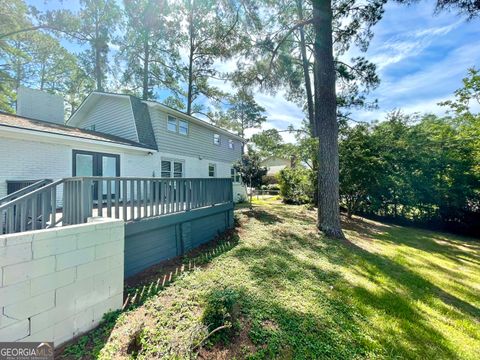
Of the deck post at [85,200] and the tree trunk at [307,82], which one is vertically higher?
the tree trunk at [307,82]

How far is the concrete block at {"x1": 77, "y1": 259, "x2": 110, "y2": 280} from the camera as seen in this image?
8.82 ft

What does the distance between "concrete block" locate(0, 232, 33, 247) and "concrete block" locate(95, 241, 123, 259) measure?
767mm

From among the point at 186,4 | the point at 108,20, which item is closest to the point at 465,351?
the point at 186,4

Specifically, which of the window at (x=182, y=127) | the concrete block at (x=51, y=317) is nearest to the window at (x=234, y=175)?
the window at (x=182, y=127)

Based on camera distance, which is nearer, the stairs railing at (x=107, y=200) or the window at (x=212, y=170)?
the stairs railing at (x=107, y=200)

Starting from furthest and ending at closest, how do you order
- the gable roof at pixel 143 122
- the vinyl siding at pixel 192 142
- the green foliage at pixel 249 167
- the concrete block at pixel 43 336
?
the green foliage at pixel 249 167 → the vinyl siding at pixel 192 142 → the gable roof at pixel 143 122 → the concrete block at pixel 43 336

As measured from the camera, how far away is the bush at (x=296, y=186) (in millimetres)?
14277

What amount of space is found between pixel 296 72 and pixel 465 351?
43.6ft

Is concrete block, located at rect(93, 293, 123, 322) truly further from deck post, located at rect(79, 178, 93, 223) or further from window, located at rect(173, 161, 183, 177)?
window, located at rect(173, 161, 183, 177)

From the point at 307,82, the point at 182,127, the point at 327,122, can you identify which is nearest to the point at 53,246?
the point at 327,122

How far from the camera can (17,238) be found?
7.04ft

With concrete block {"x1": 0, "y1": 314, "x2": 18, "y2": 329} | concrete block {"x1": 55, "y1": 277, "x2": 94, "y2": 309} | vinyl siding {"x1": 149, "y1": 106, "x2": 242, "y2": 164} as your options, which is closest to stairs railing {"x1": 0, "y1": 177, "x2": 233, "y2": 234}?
concrete block {"x1": 55, "y1": 277, "x2": 94, "y2": 309}

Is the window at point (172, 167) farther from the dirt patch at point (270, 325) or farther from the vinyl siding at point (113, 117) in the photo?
the dirt patch at point (270, 325)

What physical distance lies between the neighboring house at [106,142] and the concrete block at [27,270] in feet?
17.8
